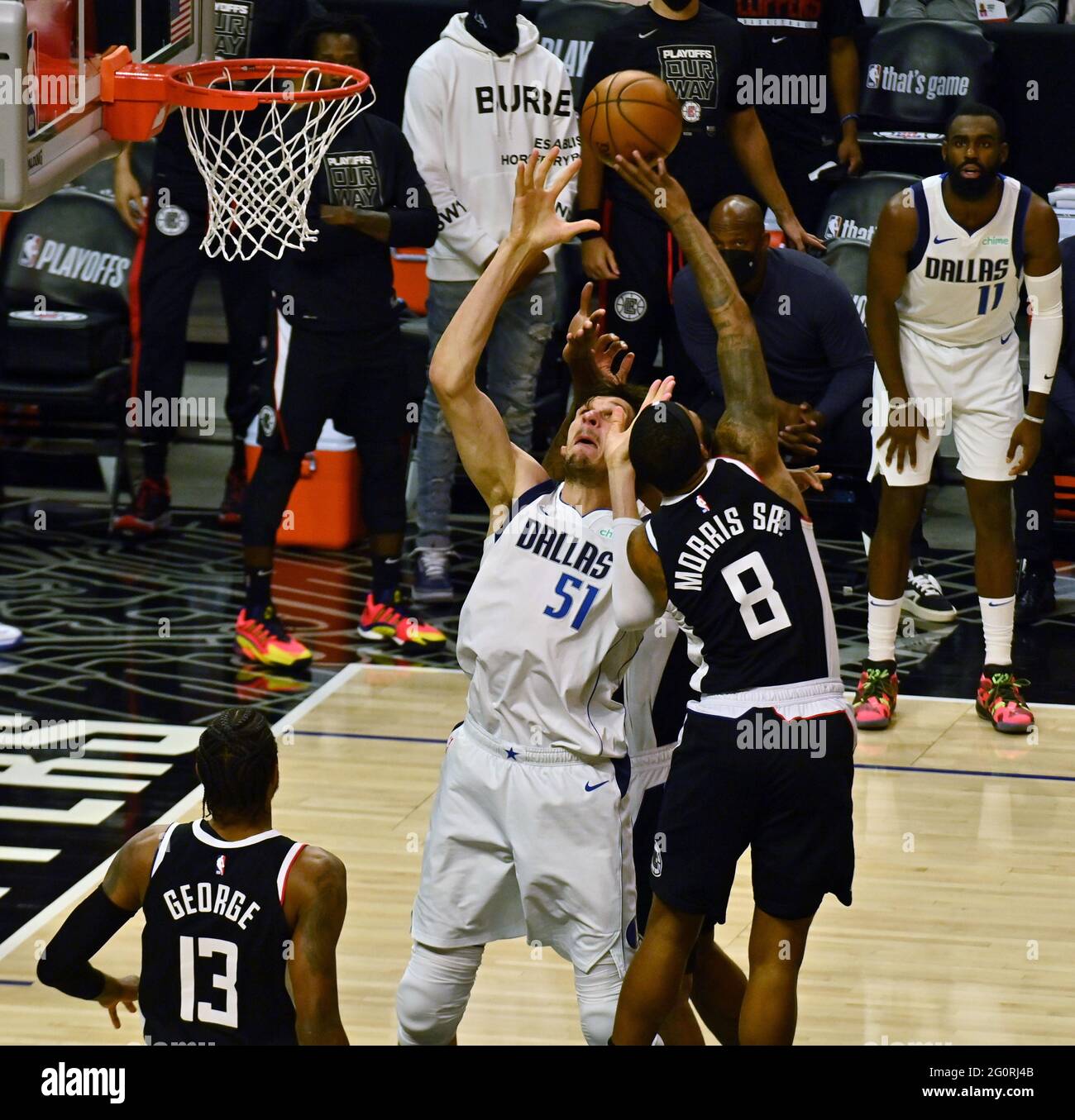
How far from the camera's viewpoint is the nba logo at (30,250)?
379 inches

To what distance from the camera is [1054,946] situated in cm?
527

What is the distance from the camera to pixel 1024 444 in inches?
268

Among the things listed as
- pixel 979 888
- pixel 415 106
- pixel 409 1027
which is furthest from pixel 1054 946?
pixel 415 106

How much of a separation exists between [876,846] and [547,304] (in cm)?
300

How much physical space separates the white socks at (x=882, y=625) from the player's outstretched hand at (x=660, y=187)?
99.7 inches

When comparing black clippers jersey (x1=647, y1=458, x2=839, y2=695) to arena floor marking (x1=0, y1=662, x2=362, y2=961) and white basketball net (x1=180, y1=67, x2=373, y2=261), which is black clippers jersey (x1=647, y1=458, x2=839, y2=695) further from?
white basketball net (x1=180, y1=67, x2=373, y2=261)

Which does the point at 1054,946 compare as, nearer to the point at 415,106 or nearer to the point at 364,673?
the point at 364,673

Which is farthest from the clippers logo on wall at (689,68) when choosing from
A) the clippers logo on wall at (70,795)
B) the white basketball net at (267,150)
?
the clippers logo on wall at (70,795)

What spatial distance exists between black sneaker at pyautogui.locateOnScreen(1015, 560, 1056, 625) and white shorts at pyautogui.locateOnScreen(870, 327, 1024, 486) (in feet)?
4.92

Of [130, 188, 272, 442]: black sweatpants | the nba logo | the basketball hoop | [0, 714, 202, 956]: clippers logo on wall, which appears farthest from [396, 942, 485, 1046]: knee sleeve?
the nba logo

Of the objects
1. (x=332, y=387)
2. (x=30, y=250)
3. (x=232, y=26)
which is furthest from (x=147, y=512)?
(x=232, y=26)

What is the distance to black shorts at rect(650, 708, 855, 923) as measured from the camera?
4113 mm

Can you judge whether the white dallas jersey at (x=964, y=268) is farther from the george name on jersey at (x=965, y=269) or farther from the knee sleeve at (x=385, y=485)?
the knee sleeve at (x=385, y=485)
